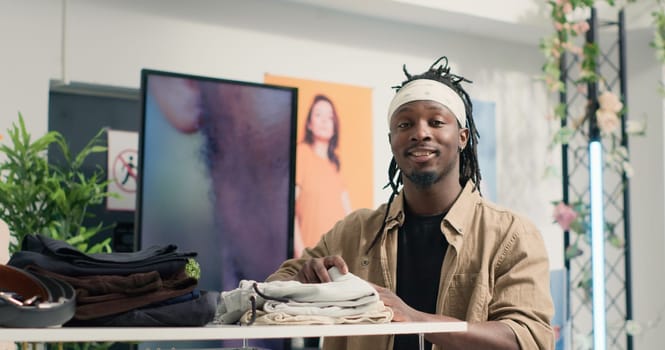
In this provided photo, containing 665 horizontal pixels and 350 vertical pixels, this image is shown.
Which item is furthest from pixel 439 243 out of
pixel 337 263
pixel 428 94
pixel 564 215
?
pixel 564 215

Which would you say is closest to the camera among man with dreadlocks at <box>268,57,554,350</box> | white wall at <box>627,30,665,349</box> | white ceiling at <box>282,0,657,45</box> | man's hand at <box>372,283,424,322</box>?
man's hand at <box>372,283,424,322</box>

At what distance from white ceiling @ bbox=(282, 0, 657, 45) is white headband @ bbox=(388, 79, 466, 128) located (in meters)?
2.16

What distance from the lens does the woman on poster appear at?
14.4 ft

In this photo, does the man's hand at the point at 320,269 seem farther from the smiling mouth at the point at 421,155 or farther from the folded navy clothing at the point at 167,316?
the smiling mouth at the point at 421,155

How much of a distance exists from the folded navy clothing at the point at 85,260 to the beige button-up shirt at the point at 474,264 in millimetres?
670

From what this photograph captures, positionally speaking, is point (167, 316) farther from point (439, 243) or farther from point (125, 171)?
point (125, 171)

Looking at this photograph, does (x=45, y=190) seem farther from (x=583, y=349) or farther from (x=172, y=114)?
(x=583, y=349)

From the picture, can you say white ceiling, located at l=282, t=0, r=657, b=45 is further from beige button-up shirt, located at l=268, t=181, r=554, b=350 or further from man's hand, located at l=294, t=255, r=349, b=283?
man's hand, located at l=294, t=255, r=349, b=283

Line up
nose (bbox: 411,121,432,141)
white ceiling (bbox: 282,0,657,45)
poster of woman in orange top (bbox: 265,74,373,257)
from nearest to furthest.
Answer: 1. nose (bbox: 411,121,432,141)
2. poster of woman in orange top (bbox: 265,74,373,257)
3. white ceiling (bbox: 282,0,657,45)

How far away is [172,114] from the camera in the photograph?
3277 mm

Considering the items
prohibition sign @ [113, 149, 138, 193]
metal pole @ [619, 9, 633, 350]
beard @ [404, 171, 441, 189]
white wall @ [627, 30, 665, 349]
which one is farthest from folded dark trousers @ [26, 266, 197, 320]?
white wall @ [627, 30, 665, 349]

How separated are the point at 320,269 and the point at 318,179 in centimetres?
268

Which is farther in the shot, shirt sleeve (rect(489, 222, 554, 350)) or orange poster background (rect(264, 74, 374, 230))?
orange poster background (rect(264, 74, 374, 230))

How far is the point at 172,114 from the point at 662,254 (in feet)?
11.1
